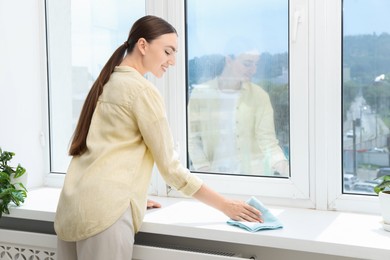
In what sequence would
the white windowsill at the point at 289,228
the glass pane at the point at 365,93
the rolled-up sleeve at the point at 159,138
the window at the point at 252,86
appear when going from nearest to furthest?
the white windowsill at the point at 289,228
the rolled-up sleeve at the point at 159,138
the glass pane at the point at 365,93
the window at the point at 252,86

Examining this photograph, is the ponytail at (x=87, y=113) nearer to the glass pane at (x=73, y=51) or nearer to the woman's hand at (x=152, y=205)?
the woman's hand at (x=152, y=205)

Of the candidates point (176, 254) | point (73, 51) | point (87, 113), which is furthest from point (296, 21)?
point (73, 51)

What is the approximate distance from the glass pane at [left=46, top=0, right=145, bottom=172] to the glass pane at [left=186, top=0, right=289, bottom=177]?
436 millimetres

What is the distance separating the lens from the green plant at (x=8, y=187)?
6.53ft

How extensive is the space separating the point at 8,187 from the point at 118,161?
698 millimetres

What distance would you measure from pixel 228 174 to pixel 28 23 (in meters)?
1.23

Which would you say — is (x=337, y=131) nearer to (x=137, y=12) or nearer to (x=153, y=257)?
(x=153, y=257)

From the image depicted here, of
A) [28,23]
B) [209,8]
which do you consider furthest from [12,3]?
[209,8]

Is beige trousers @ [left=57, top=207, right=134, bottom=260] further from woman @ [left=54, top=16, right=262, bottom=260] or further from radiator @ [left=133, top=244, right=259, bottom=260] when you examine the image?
radiator @ [left=133, top=244, right=259, bottom=260]

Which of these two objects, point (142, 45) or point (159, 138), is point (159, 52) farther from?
point (159, 138)

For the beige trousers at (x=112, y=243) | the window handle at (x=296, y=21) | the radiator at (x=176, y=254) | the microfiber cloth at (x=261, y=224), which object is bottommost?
the radiator at (x=176, y=254)

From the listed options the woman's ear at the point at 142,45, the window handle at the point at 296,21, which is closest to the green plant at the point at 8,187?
the woman's ear at the point at 142,45

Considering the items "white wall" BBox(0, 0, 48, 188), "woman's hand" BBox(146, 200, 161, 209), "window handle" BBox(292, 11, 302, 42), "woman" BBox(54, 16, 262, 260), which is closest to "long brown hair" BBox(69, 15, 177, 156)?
"woman" BBox(54, 16, 262, 260)

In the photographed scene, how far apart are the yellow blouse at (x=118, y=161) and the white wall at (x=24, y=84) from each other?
0.84 meters
